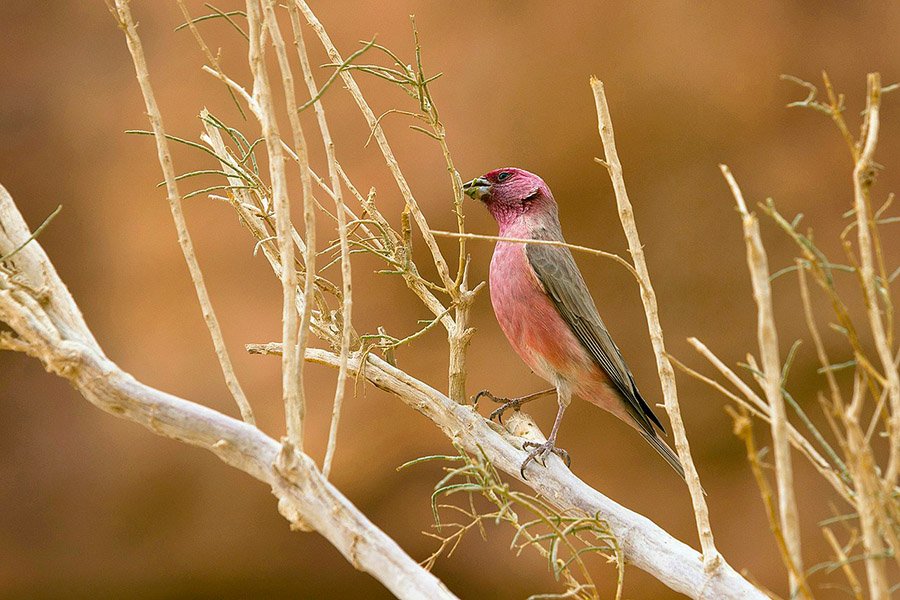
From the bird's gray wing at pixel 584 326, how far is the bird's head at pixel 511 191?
22cm

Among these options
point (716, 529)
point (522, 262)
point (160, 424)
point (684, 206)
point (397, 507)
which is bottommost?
point (716, 529)

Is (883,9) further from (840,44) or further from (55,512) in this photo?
(55,512)

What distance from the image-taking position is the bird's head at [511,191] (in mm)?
3256

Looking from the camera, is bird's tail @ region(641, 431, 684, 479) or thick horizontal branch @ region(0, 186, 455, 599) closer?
thick horizontal branch @ region(0, 186, 455, 599)

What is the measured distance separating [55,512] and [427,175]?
299 centimetres

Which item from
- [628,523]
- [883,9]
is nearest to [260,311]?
[628,523]

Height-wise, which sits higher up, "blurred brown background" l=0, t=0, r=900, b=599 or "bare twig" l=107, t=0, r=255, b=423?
"bare twig" l=107, t=0, r=255, b=423

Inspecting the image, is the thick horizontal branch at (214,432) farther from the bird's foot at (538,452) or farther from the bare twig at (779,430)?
the bird's foot at (538,452)

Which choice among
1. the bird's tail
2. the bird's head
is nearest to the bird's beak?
the bird's head

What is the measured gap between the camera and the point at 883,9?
5.36 metres

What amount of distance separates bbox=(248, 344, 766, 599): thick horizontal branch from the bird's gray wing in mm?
640

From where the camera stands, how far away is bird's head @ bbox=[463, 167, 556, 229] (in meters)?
3.26

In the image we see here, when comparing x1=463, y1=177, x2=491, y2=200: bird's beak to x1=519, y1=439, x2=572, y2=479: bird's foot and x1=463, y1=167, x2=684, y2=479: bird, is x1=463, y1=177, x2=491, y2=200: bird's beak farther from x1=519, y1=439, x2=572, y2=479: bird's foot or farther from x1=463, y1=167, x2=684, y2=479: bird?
x1=519, y1=439, x2=572, y2=479: bird's foot

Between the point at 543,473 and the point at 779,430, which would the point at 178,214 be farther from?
the point at 543,473
